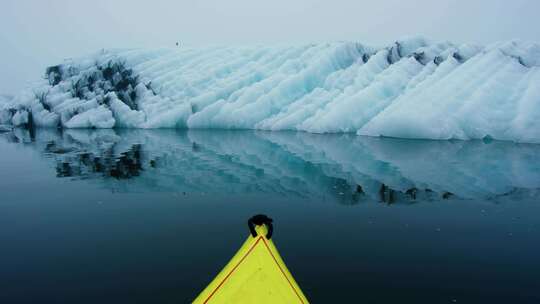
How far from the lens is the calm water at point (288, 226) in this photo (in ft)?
14.1

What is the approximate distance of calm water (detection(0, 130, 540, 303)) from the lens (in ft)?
14.1

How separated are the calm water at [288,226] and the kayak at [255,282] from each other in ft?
4.06

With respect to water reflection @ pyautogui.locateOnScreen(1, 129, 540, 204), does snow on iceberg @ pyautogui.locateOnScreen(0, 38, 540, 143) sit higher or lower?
higher

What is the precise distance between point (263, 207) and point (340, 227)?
1773 mm

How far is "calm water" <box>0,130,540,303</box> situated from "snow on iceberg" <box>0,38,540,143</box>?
18.0ft

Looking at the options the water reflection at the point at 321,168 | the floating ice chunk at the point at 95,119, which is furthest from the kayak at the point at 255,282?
the floating ice chunk at the point at 95,119

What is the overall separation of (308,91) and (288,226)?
19786mm

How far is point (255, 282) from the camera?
9.63ft

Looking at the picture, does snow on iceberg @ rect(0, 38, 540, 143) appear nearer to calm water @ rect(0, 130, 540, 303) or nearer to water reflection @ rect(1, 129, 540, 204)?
water reflection @ rect(1, 129, 540, 204)

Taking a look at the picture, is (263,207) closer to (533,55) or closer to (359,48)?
(533,55)

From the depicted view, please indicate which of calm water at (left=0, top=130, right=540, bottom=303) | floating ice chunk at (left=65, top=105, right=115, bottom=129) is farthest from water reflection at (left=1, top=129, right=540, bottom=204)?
floating ice chunk at (left=65, top=105, right=115, bottom=129)

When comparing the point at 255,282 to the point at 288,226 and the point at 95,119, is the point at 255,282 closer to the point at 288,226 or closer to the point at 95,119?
the point at 288,226

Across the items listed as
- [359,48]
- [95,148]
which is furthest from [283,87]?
[95,148]

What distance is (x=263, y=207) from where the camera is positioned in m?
7.43
